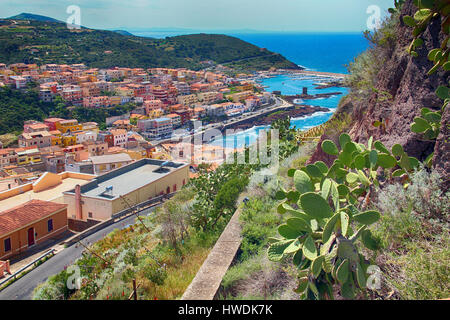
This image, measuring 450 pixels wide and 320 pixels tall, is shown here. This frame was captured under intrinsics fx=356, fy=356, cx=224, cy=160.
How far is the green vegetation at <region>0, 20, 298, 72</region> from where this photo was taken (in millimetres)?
50344

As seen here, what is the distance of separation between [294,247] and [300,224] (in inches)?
4.8

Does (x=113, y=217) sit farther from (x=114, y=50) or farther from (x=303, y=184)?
(x=114, y=50)

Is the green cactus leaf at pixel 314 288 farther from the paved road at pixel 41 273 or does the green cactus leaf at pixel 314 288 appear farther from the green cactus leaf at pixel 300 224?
the paved road at pixel 41 273

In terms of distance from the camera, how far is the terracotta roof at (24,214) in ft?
24.2

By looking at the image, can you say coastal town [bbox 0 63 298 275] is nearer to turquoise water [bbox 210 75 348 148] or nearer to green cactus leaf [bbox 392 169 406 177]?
turquoise water [bbox 210 75 348 148]

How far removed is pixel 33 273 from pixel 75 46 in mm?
59451

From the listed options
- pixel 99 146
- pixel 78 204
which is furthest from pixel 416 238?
pixel 99 146

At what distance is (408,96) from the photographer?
2.49m

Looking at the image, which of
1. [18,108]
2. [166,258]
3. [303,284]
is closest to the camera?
[303,284]

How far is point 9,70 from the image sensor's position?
4169 cm

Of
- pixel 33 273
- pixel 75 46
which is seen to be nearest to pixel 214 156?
pixel 33 273

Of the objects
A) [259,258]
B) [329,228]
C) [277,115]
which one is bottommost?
[259,258]

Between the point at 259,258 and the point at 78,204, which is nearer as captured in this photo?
the point at 259,258

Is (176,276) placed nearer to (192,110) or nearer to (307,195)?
(307,195)
